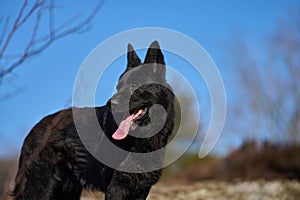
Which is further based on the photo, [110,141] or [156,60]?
[110,141]

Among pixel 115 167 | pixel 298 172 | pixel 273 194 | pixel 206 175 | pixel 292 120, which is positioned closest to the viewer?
pixel 115 167

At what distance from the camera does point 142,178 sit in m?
6.94

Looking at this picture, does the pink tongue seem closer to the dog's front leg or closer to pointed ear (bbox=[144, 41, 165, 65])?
the dog's front leg

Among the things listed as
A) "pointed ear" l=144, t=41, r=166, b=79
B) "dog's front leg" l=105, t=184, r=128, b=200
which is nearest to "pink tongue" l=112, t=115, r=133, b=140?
"dog's front leg" l=105, t=184, r=128, b=200

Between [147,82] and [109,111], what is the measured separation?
633 millimetres

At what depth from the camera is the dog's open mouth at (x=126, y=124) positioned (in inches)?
270

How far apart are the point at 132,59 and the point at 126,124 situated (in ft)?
3.02

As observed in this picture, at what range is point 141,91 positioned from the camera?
689 cm

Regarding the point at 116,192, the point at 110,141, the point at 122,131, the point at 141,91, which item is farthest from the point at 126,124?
the point at 116,192

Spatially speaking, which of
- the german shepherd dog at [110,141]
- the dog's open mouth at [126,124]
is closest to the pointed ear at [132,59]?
the german shepherd dog at [110,141]

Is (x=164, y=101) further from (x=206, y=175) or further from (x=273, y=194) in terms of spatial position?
(x=206, y=175)

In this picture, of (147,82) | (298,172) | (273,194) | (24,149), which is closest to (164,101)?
(147,82)

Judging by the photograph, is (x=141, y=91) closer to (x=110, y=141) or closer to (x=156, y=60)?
(x=156, y=60)

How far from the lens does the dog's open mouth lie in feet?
22.5
